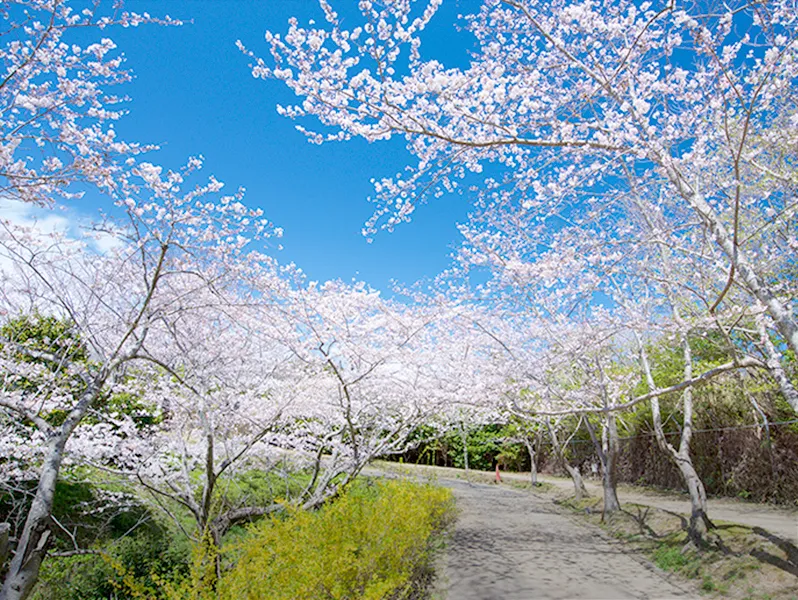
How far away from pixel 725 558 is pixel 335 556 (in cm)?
560

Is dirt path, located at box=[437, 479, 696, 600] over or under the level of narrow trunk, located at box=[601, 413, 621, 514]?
under

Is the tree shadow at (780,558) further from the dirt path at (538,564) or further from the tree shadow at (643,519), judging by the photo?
the tree shadow at (643,519)

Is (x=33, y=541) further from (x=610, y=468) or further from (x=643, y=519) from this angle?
(x=610, y=468)

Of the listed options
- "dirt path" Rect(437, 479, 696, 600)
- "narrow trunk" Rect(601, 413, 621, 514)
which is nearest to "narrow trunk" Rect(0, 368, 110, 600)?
"dirt path" Rect(437, 479, 696, 600)

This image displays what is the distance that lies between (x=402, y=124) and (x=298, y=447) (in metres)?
7.68

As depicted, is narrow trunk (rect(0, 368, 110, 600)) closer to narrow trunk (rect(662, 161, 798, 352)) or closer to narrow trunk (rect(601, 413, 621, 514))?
narrow trunk (rect(662, 161, 798, 352))

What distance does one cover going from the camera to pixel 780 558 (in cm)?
617

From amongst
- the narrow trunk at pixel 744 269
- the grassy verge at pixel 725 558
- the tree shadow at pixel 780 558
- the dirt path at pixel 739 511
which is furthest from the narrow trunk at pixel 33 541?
the dirt path at pixel 739 511

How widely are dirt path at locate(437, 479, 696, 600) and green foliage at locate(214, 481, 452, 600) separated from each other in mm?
887

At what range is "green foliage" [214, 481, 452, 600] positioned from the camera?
12.3 ft

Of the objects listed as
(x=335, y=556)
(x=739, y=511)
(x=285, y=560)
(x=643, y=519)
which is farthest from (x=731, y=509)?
(x=285, y=560)

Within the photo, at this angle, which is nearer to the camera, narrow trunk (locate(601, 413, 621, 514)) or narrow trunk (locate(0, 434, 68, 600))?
narrow trunk (locate(0, 434, 68, 600))

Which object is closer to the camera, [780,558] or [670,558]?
[780,558]

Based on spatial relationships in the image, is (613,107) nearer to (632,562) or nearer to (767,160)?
(767,160)
